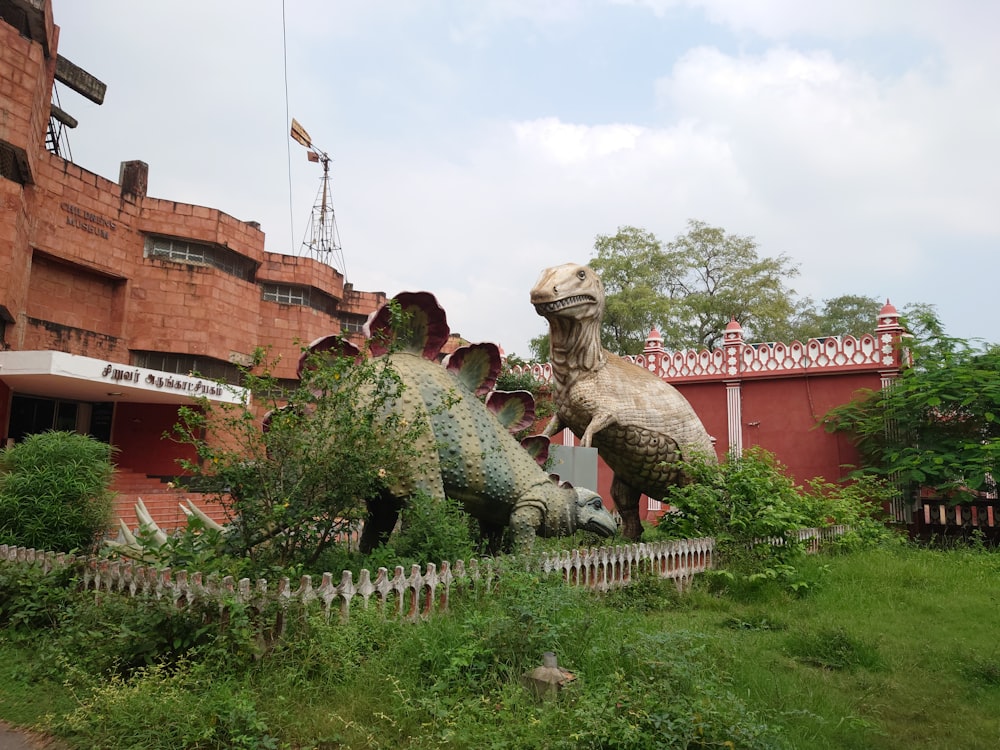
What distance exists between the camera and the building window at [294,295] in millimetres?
22016

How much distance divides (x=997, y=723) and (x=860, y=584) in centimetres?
316

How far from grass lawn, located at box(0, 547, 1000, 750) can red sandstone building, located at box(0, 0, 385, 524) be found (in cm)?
948

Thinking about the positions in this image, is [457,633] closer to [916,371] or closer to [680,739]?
[680,739]

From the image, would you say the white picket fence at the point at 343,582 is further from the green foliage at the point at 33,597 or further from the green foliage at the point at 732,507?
the green foliage at the point at 732,507

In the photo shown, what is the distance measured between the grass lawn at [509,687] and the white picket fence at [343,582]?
0.16 meters

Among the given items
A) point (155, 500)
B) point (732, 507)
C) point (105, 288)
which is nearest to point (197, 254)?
point (105, 288)

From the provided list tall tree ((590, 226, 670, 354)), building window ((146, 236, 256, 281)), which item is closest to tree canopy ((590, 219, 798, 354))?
tall tree ((590, 226, 670, 354))

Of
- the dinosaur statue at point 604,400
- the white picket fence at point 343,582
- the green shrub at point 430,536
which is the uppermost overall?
the dinosaur statue at point 604,400

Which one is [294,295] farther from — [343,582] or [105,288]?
[343,582]

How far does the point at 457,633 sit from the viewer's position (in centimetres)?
358

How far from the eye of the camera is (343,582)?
3.74 metres

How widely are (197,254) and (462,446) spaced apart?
16.3 metres

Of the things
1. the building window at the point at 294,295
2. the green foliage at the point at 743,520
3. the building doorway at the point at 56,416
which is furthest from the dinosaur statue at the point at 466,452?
the building window at the point at 294,295

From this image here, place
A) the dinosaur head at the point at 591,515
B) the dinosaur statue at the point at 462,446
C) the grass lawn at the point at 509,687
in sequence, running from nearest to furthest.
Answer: the grass lawn at the point at 509,687, the dinosaur statue at the point at 462,446, the dinosaur head at the point at 591,515
